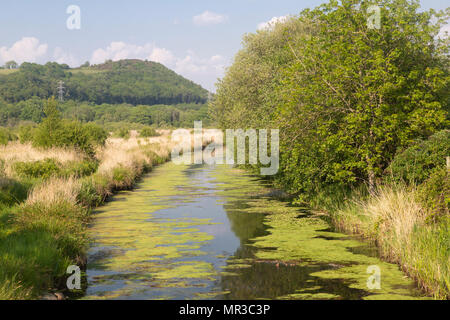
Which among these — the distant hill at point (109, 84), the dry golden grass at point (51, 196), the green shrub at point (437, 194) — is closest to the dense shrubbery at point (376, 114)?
the green shrub at point (437, 194)

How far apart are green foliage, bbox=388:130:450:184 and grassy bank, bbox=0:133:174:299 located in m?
7.32

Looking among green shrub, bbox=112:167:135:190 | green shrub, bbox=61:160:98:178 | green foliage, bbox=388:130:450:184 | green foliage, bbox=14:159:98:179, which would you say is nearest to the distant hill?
green shrub, bbox=61:160:98:178

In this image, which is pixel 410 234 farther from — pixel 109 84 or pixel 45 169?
pixel 109 84

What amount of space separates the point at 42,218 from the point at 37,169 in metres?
8.31

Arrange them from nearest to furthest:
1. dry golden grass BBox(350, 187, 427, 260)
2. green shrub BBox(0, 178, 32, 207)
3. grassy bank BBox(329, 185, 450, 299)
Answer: grassy bank BBox(329, 185, 450, 299) → dry golden grass BBox(350, 187, 427, 260) → green shrub BBox(0, 178, 32, 207)

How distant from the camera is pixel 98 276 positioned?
30.2 ft

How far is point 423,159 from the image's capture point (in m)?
11.1

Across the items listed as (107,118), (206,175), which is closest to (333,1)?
(206,175)

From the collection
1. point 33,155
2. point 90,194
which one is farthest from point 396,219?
point 33,155

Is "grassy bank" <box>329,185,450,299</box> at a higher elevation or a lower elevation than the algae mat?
higher

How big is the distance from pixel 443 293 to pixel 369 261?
243cm

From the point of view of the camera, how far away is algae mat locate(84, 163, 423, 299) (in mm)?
8273

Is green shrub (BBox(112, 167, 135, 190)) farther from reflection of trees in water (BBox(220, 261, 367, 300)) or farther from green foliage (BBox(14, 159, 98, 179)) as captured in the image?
reflection of trees in water (BBox(220, 261, 367, 300))
